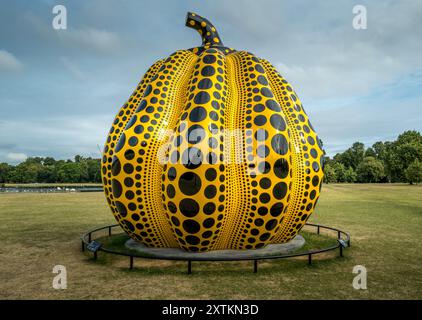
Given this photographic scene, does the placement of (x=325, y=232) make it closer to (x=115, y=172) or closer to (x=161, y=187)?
(x=161, y=187)

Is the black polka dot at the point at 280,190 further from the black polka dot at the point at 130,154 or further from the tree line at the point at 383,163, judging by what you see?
the tree line at the point at 383,163

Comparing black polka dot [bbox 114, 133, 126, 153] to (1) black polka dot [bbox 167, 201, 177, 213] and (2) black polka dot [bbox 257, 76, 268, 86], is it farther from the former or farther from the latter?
(2) black polka dot [bbox 257, 76, 268, 86]

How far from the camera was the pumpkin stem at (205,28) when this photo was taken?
15.0m

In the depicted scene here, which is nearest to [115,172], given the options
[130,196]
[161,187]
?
[130,196]

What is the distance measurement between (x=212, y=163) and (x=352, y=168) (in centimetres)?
10714

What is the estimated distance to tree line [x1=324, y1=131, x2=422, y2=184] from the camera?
73062mm

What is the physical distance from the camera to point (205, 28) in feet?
49.4

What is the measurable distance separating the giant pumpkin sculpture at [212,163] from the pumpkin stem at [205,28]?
253 cm

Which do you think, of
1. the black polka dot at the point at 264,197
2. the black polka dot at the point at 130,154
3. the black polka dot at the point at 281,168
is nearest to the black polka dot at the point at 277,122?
the black polka dot at the point at 281,168

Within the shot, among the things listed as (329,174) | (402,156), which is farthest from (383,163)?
(402,156)

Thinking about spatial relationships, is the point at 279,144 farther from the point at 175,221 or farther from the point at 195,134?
the point at 175,221

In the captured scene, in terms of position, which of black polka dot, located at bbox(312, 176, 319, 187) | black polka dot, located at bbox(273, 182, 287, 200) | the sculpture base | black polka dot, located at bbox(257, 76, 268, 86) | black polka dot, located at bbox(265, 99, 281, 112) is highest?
black polka dot, located at bbox(257, 76, 268, 86)

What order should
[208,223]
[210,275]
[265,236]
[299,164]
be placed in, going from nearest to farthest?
[210,275] → [208,223] → [265,236] → [299,164]

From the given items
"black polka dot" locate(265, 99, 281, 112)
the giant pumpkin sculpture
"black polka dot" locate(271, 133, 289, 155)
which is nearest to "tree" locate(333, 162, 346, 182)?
the giant pumpkin sculpture
